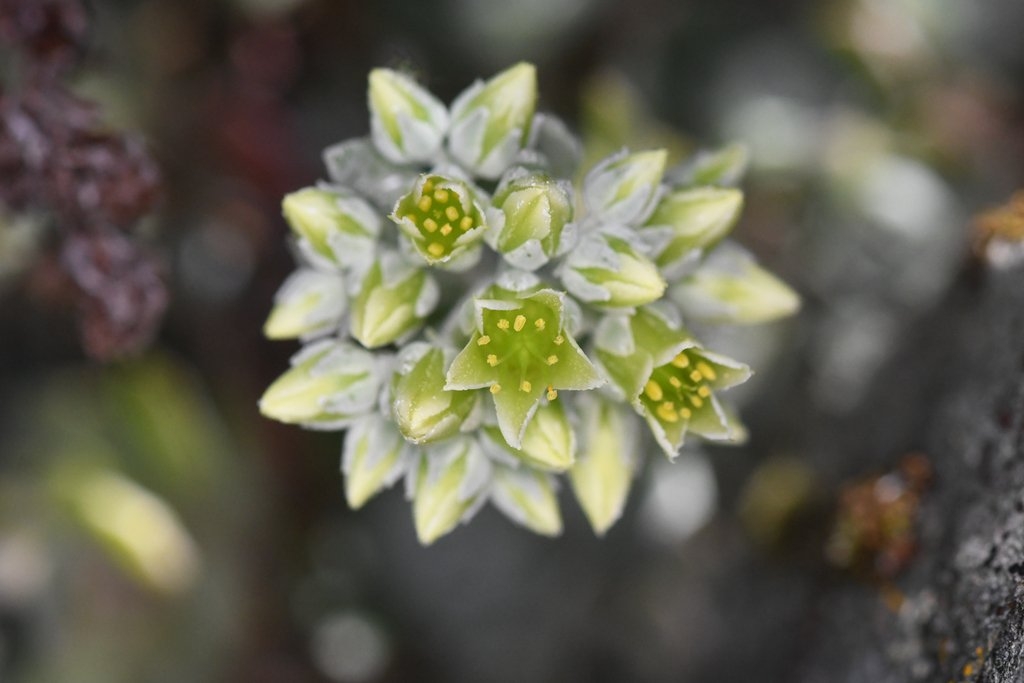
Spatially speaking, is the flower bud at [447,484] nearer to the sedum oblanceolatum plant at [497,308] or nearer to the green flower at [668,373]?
the sedum oblanceolatum plant at [497,308]

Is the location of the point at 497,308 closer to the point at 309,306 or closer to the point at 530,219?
the point at 530,219

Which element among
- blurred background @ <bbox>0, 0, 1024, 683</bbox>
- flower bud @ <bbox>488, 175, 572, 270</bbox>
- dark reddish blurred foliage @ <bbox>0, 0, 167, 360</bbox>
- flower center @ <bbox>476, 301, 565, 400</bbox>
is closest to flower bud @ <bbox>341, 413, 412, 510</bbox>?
flower center @ <bbox>476, 301, 565, 400</bbox>

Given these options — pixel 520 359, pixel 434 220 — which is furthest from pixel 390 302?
pixel 520 359

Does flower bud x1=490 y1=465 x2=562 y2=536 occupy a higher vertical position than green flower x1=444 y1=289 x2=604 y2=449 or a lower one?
lower

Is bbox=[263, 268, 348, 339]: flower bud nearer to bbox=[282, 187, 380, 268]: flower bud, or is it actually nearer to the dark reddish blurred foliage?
bbox=[282, 187, 380, 268]: flower bud

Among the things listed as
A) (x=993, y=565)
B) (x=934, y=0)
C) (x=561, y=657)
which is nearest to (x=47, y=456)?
(x=561, y=657)

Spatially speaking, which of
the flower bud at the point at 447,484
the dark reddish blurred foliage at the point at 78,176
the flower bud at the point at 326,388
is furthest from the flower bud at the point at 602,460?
the dark reddish blurred foliage at the point at 78,176
